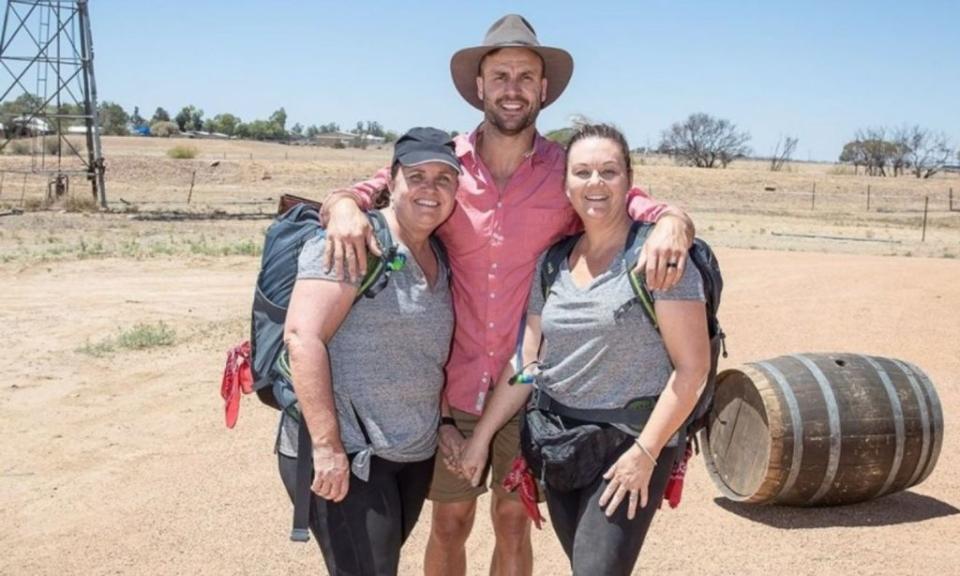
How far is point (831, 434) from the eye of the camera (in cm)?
517

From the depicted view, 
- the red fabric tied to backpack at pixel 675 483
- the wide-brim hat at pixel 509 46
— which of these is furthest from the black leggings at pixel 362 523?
the wide-brim hat at pixel 509 46

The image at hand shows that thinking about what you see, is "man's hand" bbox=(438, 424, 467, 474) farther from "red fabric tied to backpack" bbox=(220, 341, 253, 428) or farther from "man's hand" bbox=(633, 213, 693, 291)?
"man's hand" bbox=(633, 213, 693, 291)

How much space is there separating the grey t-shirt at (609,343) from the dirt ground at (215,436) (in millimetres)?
2188

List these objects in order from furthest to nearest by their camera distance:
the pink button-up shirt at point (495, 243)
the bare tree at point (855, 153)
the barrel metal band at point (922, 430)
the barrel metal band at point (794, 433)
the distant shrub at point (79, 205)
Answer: the bare tree at point (855, 153) → the distant shrub at point (79, 205) → the barrel metal band at point (922, 430) → the barrel metal band at point (794, 433) → the pink button-up shirt at point (495, 243)

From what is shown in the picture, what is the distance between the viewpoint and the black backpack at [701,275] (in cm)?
291

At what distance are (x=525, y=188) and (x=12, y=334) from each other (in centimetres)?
804

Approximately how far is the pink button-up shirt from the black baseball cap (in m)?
0.28

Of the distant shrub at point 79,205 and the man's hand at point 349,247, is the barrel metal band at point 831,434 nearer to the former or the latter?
the man's hand at point 349,247

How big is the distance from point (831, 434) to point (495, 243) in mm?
2600

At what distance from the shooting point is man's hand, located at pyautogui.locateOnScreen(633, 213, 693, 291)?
9.27ft

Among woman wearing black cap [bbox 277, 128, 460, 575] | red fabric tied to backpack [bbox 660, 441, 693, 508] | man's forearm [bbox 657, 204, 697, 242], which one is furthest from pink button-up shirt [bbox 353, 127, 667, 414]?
red fabric tied to backpack [bbox 660, 441, 693, 508]

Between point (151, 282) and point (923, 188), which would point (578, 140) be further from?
point (923, 188)

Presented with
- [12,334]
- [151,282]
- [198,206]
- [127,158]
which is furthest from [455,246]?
[127,158]

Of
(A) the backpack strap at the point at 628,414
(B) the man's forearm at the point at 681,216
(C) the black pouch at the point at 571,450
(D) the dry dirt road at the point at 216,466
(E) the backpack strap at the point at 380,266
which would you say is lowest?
(D) the dry dirt road at the point at 216,466
